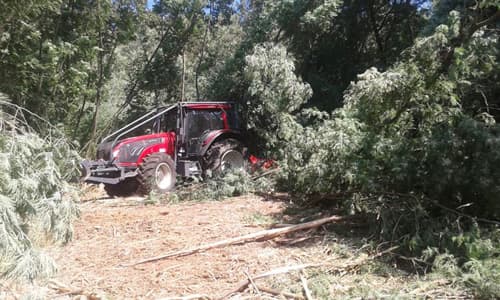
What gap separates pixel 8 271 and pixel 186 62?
13.6 m

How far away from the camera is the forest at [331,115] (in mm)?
3996

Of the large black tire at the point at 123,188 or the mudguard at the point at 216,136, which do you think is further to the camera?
the mudguard at the point at 216,136

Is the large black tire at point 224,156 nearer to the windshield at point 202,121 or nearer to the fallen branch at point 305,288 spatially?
the windshield at point 202,121

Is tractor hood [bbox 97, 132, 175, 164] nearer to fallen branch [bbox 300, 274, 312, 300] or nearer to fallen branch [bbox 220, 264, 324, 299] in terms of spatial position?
fallen branch [bbox 220, 264, 324, 299]

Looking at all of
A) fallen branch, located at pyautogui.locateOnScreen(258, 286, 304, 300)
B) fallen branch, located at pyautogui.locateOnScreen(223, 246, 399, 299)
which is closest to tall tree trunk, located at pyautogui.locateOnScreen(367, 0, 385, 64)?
fallen branch, located at pyautogui.locateOnScreen(223, 246, 399, 299)

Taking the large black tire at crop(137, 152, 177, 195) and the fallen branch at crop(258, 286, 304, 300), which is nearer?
the fallen branch at crop(258, 286, 304, 300)

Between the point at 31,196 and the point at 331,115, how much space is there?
5.58 m

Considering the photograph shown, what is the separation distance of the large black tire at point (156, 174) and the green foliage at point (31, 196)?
323cm

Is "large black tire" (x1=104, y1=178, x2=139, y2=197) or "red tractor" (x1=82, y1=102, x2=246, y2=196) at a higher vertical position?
"red tractor" (x1=82, y1=102, x2=246, y2=196)

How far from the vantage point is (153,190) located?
7902 millimetres

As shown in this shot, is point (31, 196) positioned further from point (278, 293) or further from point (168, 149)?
point (168, 149)

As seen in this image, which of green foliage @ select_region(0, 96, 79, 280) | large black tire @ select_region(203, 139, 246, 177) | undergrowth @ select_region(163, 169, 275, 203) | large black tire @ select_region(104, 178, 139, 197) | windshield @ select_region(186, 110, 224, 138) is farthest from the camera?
windshield @ select_region(186, 110, 224, 138)

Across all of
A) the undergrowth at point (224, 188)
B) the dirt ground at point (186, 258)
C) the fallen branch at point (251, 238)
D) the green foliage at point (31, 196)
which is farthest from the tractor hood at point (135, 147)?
the fallen branch at point (251, 238)

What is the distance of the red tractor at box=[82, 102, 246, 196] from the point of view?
807 centimetres
